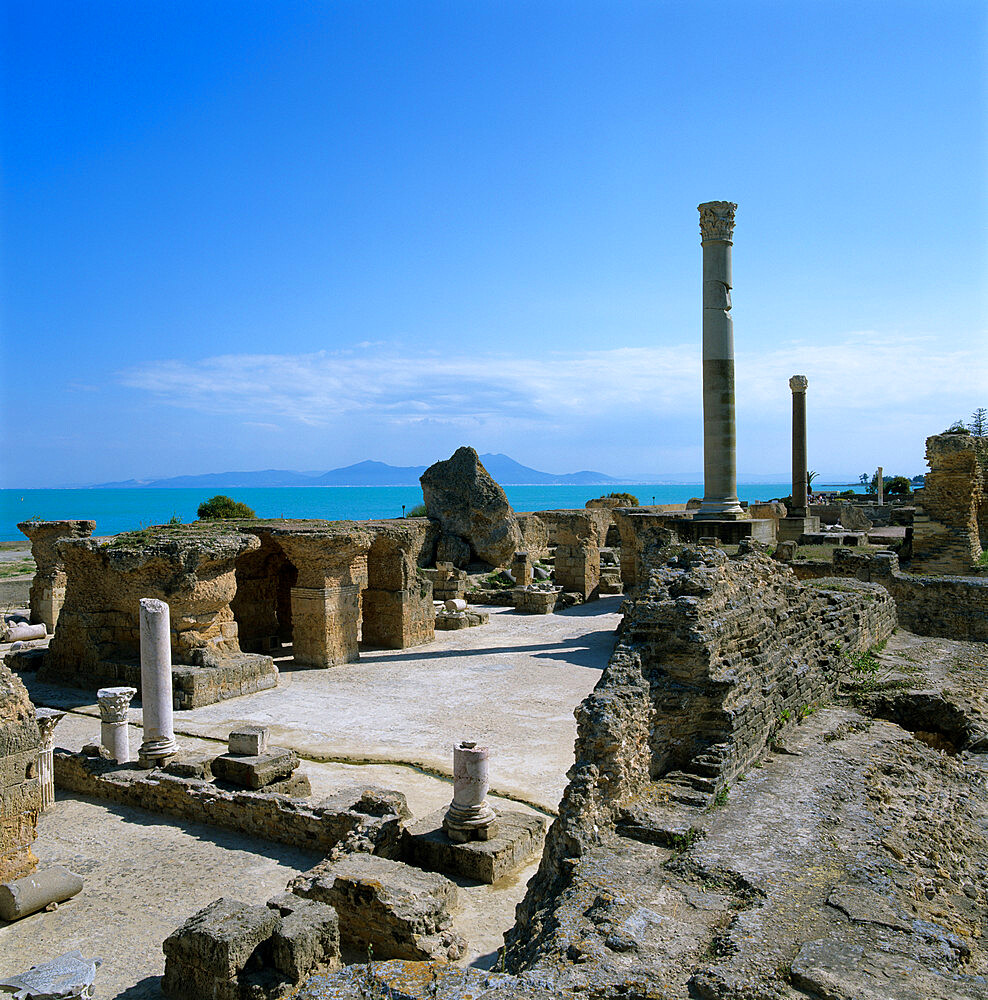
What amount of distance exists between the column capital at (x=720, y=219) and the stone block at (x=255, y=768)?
12609 millimetres

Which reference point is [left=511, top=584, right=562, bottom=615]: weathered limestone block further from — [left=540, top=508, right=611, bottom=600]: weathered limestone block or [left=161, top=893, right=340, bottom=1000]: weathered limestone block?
[left=161, top=893, right=340, bottom=1000]: weathered limestone block

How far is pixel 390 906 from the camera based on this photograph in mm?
5461

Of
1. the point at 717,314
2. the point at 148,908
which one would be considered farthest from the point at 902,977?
the point at 717,314

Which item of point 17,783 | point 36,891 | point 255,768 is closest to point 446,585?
point 255,768

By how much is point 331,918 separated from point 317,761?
4457 millimetres

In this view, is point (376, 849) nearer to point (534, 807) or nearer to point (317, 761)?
point (534, 807)

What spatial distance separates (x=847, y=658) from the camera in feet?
30.7

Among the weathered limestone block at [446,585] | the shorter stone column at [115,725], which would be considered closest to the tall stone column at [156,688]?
the shorter stone column at [115,725]

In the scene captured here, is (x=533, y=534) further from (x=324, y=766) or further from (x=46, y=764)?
(x=46, y=764)

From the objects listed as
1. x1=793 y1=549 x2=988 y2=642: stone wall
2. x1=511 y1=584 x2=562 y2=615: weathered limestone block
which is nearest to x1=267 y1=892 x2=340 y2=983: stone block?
x1=793 y1=549 x2=988 y2=642: stone wall

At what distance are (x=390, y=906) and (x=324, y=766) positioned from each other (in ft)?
13.5

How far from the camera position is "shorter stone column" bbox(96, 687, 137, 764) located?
8969mm

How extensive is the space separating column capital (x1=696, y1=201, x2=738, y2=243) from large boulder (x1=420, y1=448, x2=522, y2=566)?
1163 centimetres

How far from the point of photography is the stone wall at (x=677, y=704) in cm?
504
